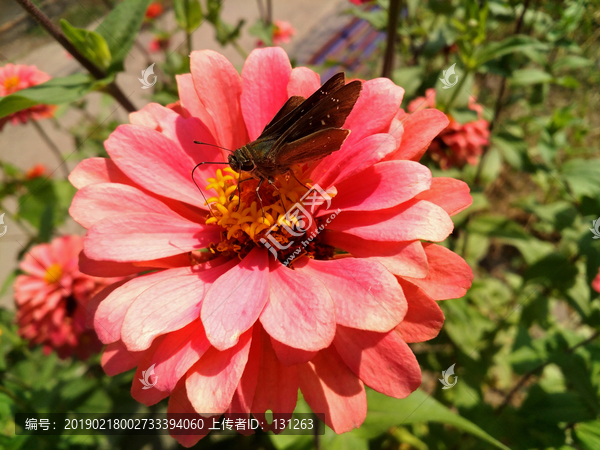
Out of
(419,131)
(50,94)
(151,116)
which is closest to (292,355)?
(419,131)

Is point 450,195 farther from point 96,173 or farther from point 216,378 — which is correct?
point 96,173

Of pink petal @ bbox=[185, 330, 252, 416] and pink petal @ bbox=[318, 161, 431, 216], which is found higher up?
pink petal @ bbox=[318, 161, 431, 216]

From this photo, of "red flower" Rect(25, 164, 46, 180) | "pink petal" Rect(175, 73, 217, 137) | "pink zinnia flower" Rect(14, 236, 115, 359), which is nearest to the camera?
"pink petal" Rect(175, 73, 217, 137)

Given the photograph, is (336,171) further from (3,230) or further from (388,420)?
(3,230)

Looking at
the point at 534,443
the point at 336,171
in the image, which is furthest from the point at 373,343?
the point at 534,443

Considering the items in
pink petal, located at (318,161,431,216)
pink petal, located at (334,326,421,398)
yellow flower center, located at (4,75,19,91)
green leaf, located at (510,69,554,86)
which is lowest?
green leaf, located at (510,69,554,86)

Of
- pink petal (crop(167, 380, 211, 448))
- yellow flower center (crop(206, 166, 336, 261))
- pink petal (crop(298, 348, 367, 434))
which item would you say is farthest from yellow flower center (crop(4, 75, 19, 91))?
pink petal (crop(298, 348, 367, 434))

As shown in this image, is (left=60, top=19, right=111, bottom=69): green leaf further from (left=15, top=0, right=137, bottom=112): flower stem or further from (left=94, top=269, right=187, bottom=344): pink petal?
(left=94, top=269, right=187, bottom=344): pink petal
